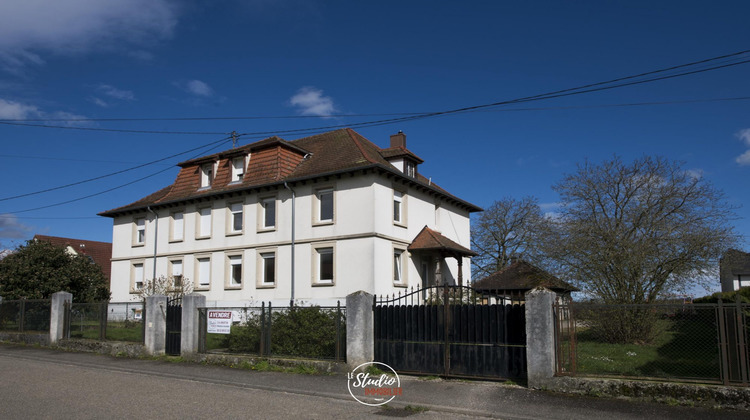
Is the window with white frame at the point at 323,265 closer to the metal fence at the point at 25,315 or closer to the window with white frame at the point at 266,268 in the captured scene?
the window with white frame at the point at 266,268

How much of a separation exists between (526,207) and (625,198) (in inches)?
1073

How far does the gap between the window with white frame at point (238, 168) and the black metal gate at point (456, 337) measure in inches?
691

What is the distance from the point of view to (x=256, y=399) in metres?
10.4

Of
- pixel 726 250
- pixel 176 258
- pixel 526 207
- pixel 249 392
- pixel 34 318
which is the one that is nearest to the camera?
pixel 249 392

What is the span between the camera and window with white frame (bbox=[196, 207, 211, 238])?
29250mm

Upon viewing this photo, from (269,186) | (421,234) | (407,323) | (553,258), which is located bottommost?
(407,323)

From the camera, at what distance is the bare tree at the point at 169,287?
26906 mm

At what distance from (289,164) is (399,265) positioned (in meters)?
7.26

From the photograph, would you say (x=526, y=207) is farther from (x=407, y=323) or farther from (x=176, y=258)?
(x=407, y=323)

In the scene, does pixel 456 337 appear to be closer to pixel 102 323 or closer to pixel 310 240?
pixel 102 323

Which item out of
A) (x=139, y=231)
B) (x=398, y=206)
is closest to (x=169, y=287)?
(x=139, y=231)

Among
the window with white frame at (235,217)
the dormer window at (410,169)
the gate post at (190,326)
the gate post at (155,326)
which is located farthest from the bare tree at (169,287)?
the dormer window at (410,169)

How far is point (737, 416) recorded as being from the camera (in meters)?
8.41

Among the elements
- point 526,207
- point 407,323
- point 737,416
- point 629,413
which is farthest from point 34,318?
point 526,207
